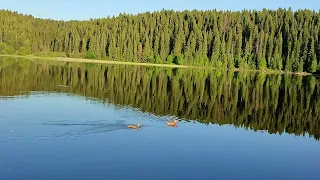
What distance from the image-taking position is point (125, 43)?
16412 centimetres

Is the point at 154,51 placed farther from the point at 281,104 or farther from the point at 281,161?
the point at 281,161

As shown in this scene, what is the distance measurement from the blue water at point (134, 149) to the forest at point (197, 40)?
4561 inches

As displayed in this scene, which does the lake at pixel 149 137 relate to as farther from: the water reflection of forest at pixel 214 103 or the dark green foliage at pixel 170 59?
the dark green foliage at pixel 170 59

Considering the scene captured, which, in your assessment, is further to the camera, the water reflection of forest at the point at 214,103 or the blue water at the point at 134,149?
the water reflection of forest at the point at 214,103

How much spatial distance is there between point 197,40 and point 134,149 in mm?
143226

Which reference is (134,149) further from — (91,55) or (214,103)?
(91,55)

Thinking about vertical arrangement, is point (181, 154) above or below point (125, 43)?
below

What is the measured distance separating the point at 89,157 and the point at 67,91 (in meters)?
30.5

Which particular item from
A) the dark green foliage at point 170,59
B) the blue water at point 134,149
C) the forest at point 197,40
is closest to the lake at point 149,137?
the blue water at point 134,149

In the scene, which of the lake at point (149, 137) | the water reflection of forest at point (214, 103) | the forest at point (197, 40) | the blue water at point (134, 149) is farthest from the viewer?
the forest at point (197, 40)

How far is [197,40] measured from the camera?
166m

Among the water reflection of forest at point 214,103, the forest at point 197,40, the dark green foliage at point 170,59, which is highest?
the forest at point 197,40

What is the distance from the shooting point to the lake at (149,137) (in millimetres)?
21375

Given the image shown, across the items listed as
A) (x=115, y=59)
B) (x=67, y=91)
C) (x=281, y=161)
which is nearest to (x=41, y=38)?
(x=115, y=59)
